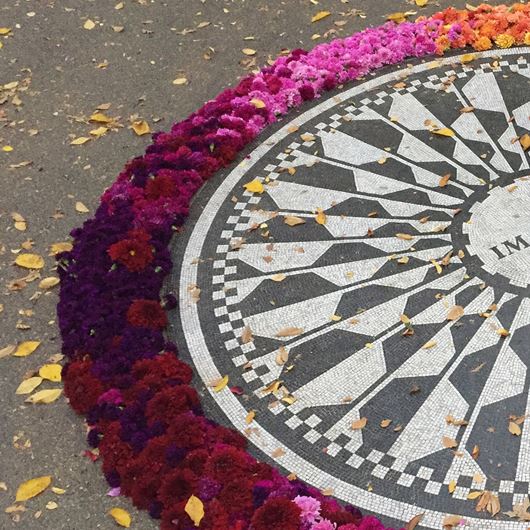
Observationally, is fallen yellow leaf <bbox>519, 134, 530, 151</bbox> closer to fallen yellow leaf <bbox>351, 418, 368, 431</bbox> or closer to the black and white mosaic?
the black and white mosaic

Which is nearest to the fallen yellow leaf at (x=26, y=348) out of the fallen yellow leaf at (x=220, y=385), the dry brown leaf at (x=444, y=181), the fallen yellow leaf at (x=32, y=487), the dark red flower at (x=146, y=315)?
the dark red flower at (x=146, y=315)

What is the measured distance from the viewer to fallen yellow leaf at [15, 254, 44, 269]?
5.68m

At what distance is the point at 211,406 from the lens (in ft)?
15.3

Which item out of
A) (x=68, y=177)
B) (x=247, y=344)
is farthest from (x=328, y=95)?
(x=247, y=344)

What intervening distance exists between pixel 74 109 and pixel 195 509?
435cm

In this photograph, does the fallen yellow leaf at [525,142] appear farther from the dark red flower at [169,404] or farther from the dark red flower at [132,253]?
the dark red flower at [169,404]

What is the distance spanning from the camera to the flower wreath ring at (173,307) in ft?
13.2

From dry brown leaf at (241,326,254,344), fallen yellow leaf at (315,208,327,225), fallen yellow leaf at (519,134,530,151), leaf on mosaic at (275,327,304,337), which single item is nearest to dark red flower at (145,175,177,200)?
fallen yellow leaf at (315,208,327,225)

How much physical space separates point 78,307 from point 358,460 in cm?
208

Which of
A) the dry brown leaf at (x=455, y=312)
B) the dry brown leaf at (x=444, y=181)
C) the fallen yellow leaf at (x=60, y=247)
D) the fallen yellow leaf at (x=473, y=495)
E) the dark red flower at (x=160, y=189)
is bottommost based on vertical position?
the fallen yellow leaf at (x=473, y=495)

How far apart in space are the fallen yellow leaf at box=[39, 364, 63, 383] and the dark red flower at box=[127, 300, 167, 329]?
0.52m

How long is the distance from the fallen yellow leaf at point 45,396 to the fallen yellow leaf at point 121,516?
3.00 feet

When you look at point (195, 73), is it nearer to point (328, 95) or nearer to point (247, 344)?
point (328, 95)

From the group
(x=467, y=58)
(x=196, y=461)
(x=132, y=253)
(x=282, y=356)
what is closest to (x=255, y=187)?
(x=132, y=253)
